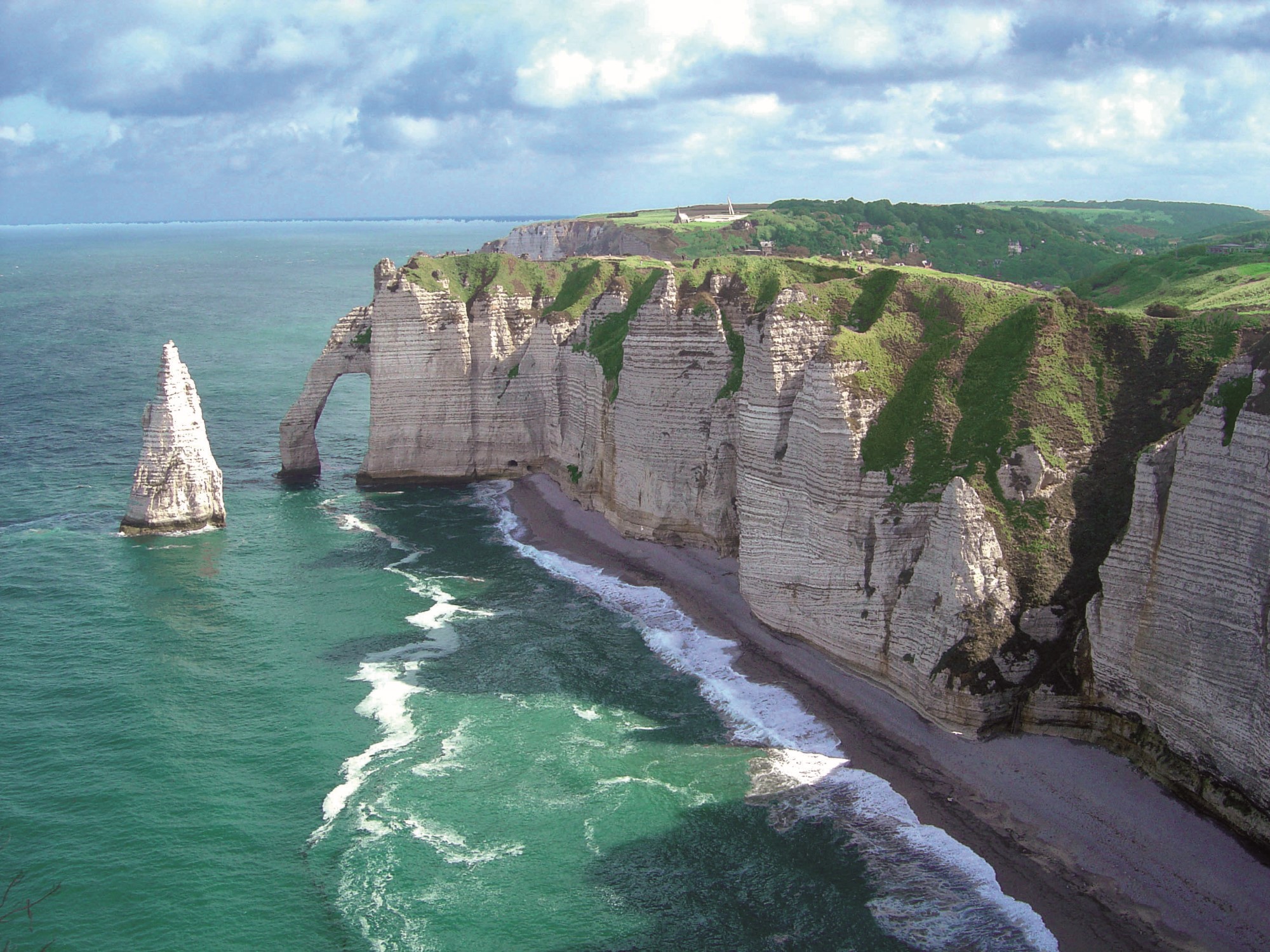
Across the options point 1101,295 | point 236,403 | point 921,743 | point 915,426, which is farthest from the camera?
point 236,403

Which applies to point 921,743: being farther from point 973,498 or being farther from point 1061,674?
point 973,498

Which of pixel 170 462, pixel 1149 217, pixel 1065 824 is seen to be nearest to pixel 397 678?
pixel 170 462

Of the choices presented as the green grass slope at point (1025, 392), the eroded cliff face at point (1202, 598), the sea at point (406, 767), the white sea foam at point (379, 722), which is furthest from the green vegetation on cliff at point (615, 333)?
the eroded cliff face at point (1202, 598)

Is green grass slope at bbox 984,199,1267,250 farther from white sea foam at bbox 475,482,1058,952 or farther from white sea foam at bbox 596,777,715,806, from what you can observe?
white sea foam at bbox 596,777,715,806

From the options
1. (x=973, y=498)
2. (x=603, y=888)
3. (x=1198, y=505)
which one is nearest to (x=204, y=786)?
(x=603, y=888)

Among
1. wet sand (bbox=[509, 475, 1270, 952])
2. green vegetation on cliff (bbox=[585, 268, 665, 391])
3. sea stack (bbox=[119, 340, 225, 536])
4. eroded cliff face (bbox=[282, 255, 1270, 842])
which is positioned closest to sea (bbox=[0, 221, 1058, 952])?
wet sand (bbox=[509, 475, 1270, 952])

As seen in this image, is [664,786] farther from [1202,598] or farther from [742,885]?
[1202,598]

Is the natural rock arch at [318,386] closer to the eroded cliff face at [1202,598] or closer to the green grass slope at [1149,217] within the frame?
the eroded cliff face at [1202,598]
